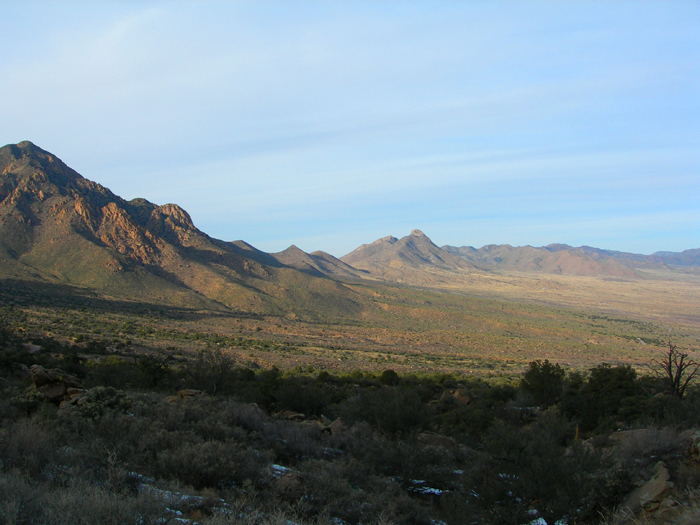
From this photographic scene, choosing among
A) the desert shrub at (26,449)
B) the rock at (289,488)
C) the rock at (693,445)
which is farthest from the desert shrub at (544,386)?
the desert shrub at (26,449)

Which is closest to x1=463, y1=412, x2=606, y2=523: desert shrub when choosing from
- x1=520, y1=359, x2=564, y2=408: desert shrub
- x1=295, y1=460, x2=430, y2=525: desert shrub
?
x1=295, y1=460, x2=430, y2=525: desert shrub

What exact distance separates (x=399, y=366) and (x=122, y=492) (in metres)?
39.9

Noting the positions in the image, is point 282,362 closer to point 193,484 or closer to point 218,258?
point 193,484

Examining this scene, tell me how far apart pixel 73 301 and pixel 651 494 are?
218 ft

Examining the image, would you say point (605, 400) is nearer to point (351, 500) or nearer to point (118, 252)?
point (351, 500)

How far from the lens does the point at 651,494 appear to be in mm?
8516

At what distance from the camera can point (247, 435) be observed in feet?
36.5

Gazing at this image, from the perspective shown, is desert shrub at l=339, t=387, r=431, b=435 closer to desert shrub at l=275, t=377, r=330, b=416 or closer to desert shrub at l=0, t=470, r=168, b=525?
desert shrub at l=275, t=377, r=330, b=416

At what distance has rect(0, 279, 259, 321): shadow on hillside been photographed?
52.6m

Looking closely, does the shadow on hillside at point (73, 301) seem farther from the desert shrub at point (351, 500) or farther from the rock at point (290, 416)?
the desert shrub at point (351, 500)

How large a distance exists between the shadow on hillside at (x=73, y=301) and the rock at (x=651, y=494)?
59.3 metres

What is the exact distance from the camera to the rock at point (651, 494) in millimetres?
8320

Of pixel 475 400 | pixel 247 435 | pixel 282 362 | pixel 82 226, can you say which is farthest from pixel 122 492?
pixel 82 226

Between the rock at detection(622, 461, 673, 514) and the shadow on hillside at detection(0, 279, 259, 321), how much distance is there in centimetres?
5930
